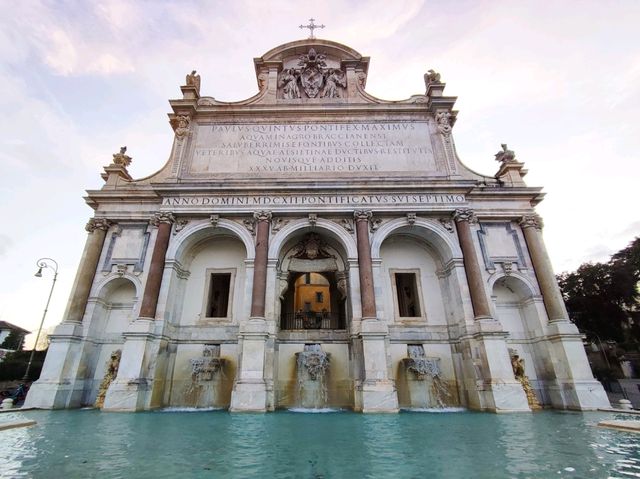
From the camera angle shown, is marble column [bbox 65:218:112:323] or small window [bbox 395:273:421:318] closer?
marble column [bbox 65:218:112:323]

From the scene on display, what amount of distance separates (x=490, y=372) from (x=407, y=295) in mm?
5351

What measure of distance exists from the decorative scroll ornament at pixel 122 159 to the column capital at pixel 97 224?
3.46m

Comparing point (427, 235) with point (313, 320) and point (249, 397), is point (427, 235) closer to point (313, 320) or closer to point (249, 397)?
point (313, 320)

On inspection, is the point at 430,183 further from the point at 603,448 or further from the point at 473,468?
the point at 473,468

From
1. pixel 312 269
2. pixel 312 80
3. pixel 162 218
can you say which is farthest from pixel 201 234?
pixel 312 80

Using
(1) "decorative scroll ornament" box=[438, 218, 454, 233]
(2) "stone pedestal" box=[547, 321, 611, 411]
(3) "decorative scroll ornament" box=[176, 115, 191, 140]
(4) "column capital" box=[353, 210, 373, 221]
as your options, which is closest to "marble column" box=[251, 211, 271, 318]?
(4) "column capital" box=[353, 210, 373, 221]

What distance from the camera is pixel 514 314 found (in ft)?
48.2

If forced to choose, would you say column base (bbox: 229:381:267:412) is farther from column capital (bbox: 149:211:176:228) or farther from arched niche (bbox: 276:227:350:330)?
column capital (bbox: 149:211:176:228)

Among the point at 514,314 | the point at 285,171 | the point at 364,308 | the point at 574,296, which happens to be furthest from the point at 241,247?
the point at 574,296

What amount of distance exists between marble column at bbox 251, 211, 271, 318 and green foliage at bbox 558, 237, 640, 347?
2747cm

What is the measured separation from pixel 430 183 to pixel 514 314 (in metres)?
7.23

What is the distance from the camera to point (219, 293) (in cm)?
1648

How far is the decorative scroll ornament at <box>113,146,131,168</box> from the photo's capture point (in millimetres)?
16953

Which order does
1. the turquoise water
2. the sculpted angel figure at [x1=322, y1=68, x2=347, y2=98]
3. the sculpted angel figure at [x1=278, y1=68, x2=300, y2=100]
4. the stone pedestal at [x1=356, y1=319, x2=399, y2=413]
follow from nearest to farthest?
the turquoise water, the stone pedestal at [x1=356, y1=319, x2=399, y2=413], the sculpted angel figure at [x1=322, y1=68, x2=347, y2=98], the sculpted angel figure at [x1=278, y1=68, x2=300, y2=100]
